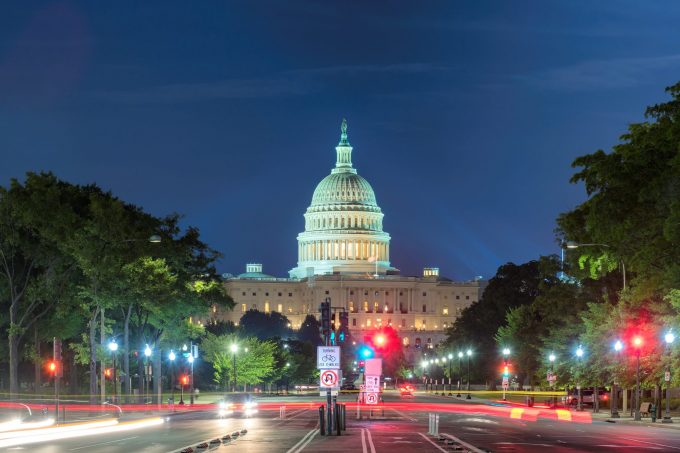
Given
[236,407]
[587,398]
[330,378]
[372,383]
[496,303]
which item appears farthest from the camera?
[496,303]

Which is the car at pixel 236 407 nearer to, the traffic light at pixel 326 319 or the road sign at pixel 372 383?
the road sign at pixel 372 383

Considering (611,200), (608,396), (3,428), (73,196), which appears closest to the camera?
(3,428)

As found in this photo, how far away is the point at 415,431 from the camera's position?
52.9m

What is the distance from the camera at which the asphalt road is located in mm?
40312

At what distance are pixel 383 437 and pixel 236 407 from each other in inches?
1817

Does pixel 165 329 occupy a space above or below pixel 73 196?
below

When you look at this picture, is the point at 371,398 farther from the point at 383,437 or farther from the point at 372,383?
the point at 383,437

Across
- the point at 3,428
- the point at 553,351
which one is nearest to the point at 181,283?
the point at 553,351

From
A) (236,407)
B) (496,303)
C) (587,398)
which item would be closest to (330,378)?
(236,407)

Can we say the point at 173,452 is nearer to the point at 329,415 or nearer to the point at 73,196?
the point at 329,415

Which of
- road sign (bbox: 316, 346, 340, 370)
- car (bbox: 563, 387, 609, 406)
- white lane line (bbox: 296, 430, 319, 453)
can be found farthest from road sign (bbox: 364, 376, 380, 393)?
road sign (bbox: 316, 346, 340, 370)

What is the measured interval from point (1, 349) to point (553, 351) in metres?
40.5

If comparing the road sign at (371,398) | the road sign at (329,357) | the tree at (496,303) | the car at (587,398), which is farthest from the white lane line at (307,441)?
the tree at (496,303)

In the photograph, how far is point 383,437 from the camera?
156ft
